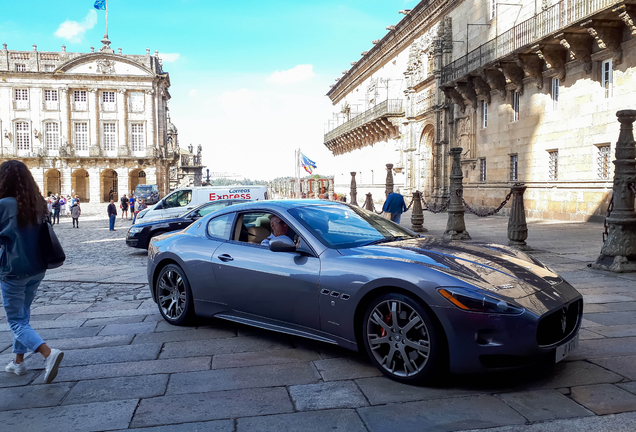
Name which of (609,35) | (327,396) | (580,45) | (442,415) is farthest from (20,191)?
(580,45)

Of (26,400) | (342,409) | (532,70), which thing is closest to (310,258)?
(342,409)

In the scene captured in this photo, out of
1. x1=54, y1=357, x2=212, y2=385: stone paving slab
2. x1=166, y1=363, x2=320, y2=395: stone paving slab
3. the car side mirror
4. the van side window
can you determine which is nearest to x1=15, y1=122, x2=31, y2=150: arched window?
the van side window

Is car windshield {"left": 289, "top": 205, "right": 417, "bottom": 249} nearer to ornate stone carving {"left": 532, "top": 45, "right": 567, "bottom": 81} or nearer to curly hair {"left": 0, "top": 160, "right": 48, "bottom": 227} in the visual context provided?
curly hair {"left": 0, "top": 160, "right": 48, "bottom": 227}

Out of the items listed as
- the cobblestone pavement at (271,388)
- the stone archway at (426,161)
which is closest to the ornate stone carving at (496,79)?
the stone archway at (426,161)

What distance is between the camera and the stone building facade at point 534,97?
52.0 ft

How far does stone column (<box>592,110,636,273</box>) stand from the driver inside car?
18.9ft

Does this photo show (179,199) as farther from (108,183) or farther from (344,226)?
(108,183)

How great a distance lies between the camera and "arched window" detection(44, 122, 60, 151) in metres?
58.5

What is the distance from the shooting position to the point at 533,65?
19.4m

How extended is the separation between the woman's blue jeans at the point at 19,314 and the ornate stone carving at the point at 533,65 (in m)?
19.5

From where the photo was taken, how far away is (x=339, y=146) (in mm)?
58625

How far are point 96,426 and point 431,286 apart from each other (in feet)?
7.59

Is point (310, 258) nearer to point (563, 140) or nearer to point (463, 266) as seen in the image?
point (463, 266)

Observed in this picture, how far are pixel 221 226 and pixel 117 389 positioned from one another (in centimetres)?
197
